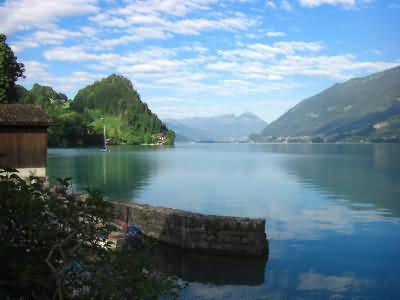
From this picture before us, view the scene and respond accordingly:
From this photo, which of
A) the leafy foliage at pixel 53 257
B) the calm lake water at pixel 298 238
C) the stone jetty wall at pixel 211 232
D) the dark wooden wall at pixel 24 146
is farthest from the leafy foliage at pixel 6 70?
the leafy foliage at pixel 53 257

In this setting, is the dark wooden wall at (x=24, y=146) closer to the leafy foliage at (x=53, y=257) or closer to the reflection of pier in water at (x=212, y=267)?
the reflection of pier in water at (x=212, y=267)

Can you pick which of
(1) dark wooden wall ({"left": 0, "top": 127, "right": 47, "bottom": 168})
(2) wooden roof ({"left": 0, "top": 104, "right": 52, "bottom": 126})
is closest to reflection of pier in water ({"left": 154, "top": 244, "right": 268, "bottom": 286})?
(1) dark wooden wall ({"left": 0, "top": 127, "right": 47, "bottom": 168})

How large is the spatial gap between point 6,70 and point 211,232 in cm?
3534

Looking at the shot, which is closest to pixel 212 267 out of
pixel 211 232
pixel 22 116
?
pixel 211 232

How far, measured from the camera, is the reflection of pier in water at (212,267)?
1708 centimetres

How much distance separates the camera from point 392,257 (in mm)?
21625

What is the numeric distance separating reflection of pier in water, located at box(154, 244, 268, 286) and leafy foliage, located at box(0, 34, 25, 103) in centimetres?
3308

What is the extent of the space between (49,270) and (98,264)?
662 millimetres

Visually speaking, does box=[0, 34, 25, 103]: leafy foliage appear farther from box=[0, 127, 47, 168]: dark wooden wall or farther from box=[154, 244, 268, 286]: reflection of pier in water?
box=[154, 244, 268, 286]: reflection of pier in water

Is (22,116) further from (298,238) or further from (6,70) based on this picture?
(298,238)

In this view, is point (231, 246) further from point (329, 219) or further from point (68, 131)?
point (68, 131)

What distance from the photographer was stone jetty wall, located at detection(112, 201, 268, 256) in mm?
18797

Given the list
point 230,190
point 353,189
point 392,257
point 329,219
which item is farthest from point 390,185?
point 392,257

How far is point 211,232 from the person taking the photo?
19.3m
